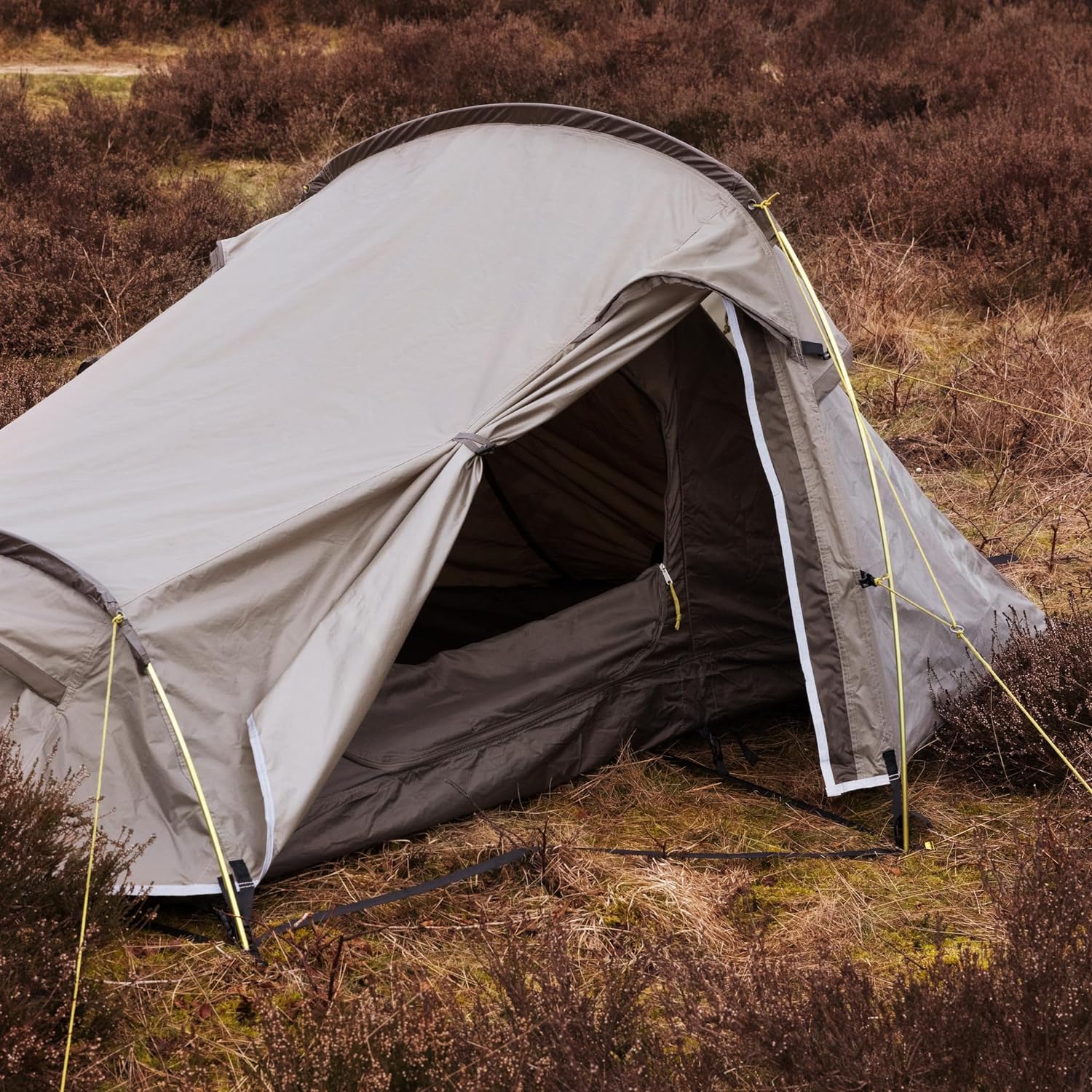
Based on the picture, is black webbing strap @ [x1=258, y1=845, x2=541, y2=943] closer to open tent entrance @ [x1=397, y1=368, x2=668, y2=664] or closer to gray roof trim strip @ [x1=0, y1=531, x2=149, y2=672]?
gray roof trim strip @ [x1=0, y1=531, x2=149, y2=672]

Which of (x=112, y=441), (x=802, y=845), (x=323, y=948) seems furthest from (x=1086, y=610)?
(x=112, y=441)

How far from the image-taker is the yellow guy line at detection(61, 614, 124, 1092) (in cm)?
209

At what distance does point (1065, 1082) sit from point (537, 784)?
1551 mm

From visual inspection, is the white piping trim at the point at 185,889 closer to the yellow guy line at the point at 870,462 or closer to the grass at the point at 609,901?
the grass at the point at 609,901

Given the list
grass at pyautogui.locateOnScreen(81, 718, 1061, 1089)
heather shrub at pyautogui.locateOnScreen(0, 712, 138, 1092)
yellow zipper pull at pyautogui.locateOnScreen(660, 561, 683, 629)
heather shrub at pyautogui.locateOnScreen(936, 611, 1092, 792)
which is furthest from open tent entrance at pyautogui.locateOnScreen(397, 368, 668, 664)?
heather shrub at pyautogui.locateOnScreen(0, 712, 138, 1092)

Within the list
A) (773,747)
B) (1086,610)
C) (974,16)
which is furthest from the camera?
(974,16)

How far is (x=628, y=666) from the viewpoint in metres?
3.29

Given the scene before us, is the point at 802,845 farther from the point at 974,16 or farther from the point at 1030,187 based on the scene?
the point at 974,16

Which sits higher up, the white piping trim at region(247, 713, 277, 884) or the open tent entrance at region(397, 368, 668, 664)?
the white piping trim at region(247, 713, 277, 884)

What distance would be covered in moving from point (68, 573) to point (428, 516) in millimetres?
766

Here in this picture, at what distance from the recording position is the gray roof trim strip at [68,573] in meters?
2.50

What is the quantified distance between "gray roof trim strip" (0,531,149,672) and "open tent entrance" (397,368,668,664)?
1.45m

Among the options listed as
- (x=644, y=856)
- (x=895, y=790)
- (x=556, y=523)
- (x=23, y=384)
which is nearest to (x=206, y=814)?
(x=644, y=856)

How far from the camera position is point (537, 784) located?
3.16 metres
